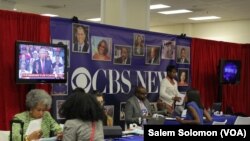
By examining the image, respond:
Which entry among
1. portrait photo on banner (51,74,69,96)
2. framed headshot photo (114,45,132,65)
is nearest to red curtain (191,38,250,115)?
framed headshot photo (114,45,132,65)

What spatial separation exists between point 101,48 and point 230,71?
153 inches

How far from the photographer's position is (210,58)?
28.0 ft

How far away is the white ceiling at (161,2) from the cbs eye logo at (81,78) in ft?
14.8

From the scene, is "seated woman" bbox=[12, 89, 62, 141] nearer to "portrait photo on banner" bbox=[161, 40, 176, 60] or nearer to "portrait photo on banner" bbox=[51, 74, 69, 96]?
"portrait photo on banner" bbox=[51, 74, 69, 96]

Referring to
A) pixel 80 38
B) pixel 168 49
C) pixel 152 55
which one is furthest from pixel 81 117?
pixel 168 49

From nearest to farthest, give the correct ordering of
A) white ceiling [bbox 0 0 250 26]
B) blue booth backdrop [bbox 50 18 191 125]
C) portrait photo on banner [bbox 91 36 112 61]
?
blue booth backdrop [bbox 50 18 191 125]
portrait photo on banner [bbox 91 36 112 61]
white ceiling [bbox 0 0 250 26]

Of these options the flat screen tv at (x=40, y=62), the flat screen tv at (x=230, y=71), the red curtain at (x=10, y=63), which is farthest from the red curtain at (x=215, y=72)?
the red curtain at (x=10, y=63)

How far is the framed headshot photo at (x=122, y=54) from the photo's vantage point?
6238mm

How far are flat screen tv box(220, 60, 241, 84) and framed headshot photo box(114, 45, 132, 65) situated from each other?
284 centimetres

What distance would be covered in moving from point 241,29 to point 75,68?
8.76 meters

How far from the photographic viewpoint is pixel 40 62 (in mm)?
4734

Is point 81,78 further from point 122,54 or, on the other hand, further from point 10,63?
point 10,63

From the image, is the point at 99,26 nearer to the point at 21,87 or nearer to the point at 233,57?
the point at 21,87

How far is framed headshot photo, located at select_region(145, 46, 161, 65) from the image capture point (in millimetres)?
6809
